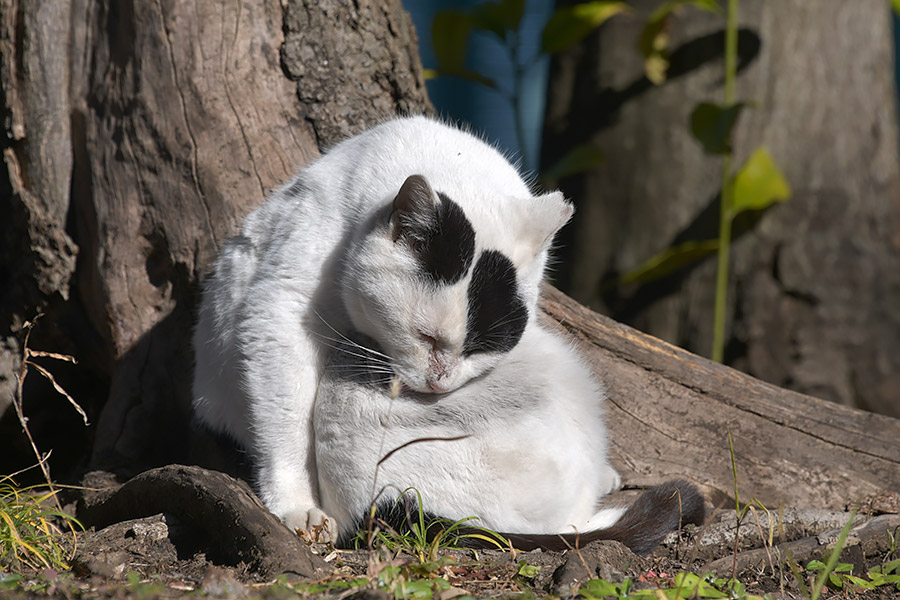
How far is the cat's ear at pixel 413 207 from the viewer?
2.08 metres

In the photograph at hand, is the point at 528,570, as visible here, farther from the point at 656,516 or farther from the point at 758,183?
the point at 758,183

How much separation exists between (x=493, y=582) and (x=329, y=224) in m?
1.14

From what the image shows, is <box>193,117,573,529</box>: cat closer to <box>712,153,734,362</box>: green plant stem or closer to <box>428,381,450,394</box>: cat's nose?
<box>428,381,450,394</box>: cat's nose

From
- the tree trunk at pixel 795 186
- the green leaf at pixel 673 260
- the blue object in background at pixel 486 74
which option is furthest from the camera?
the blue object in background at pixel 486 74

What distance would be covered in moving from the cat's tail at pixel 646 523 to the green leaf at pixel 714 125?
2.36m

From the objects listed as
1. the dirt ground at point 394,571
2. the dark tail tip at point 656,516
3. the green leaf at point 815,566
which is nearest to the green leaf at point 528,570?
the dirt ground at point 394,571

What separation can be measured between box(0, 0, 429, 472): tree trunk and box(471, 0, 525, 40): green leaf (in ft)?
6.49

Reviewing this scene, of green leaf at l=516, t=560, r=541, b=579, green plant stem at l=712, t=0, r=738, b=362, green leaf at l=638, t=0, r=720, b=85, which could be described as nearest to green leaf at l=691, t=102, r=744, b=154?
green plant stem at l=712, t=0, r=738, b=362

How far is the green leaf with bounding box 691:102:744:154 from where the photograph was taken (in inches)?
166

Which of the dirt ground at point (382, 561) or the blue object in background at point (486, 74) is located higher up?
the blue object in background at point (486, 74)

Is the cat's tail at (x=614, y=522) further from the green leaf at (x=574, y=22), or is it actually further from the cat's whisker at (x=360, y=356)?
the green leaf at (x=574, y=22)

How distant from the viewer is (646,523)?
2.33 meters

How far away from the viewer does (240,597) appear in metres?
1.62

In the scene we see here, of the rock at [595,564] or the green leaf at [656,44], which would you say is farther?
the green leaf at [656,44]
